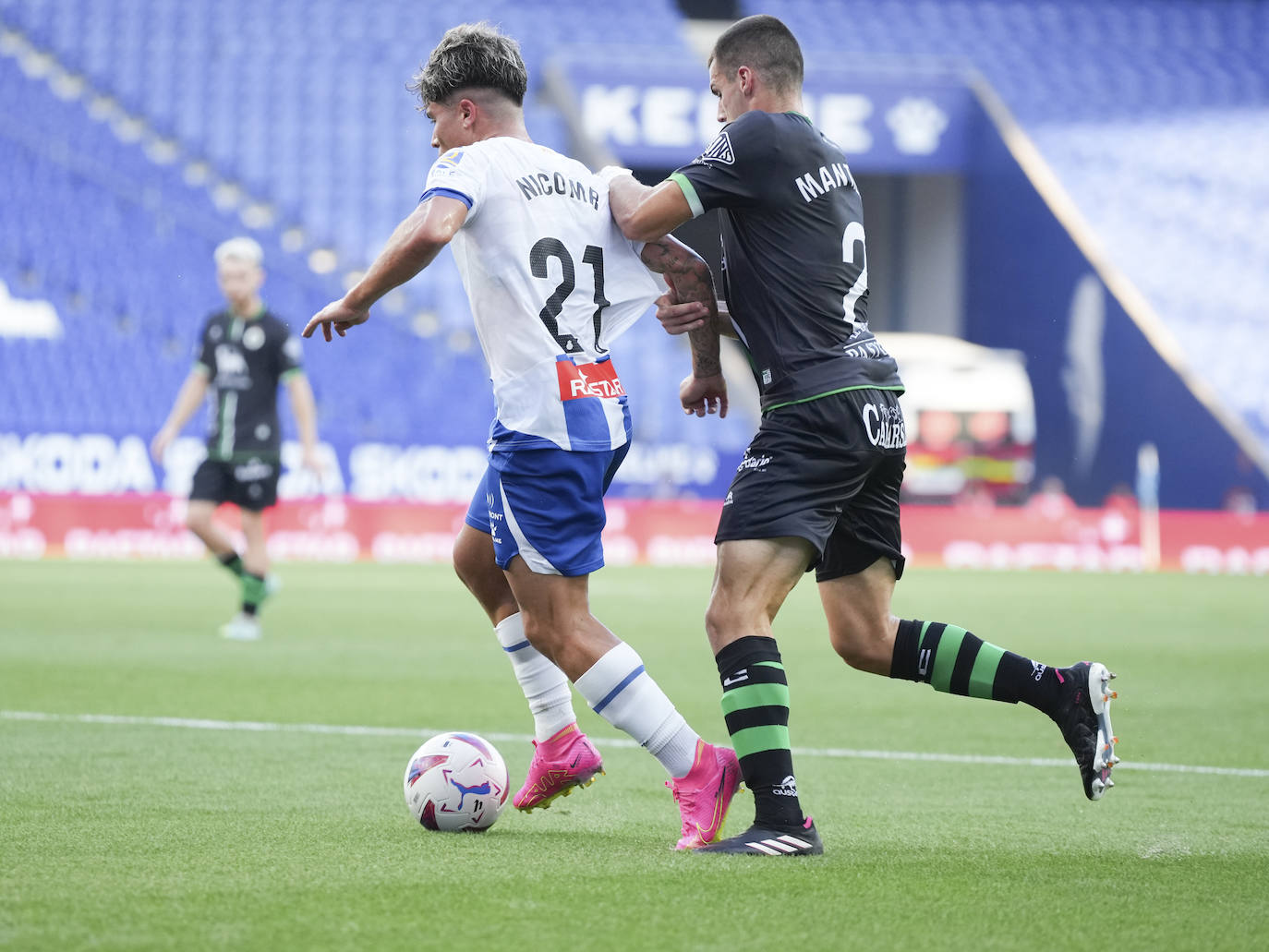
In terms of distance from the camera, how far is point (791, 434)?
4195 mm

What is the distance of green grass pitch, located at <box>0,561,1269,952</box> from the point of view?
3.18 metres

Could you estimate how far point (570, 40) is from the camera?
3061cm

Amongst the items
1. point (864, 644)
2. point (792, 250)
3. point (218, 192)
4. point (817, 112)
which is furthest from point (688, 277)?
point (817, 112)

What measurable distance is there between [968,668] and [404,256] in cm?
192

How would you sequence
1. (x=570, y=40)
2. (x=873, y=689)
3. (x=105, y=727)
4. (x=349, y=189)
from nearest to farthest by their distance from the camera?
(x=105, y=727) < (x=873, y=689) < (x=349, y=189) < (x=570, y=40)

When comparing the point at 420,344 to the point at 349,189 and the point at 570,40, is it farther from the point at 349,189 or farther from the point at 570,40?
the point at 570,40

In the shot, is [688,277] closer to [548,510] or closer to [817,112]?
[548,510]

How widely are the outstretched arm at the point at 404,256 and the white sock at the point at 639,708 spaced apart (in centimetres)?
109

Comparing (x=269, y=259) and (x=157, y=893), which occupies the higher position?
(x=269, y=259)

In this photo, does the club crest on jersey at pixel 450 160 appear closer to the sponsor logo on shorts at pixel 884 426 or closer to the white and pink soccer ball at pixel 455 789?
the sponsor logo on shorts at pixel 884 426

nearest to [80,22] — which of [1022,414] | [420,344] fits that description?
[420,344]

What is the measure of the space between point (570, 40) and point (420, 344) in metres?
7.63

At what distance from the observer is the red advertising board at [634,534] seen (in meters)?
19.9

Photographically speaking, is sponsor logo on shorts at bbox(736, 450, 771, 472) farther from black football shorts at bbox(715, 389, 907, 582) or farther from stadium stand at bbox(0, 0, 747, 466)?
stadium stand at bbox(0, 0, 747, 466)
